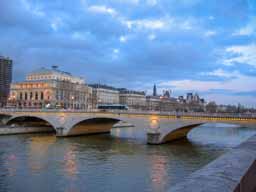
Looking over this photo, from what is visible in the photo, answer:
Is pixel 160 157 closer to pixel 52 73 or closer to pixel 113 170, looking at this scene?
pixel 113 170

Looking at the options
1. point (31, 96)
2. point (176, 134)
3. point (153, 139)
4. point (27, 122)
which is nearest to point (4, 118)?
point (27, 122)

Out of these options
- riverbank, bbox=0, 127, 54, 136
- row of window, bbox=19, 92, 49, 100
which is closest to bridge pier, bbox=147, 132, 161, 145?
riverbank, bbox=0, 127, 54, 136

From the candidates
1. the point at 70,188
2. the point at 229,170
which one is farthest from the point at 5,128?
the point at 229,170

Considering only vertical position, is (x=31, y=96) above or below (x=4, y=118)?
above

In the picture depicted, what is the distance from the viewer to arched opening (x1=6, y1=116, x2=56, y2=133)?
231ft

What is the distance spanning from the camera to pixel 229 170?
757 centimetres

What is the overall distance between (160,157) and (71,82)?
11265cm

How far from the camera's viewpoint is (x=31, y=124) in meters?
80.8

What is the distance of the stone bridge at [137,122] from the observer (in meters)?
49.6

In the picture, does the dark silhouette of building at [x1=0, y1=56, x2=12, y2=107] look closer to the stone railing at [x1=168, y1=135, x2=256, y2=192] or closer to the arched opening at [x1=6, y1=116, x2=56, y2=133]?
the arched opening at [x1=6, y1=116, x2=56, y2=133]

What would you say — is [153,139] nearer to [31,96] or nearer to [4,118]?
[4,118]

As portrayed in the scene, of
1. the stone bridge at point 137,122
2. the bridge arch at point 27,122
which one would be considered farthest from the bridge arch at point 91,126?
the bridge arch at point 27,122

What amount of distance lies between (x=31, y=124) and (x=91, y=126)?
18.9 m

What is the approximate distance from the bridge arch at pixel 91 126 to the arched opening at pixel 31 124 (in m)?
5.92
